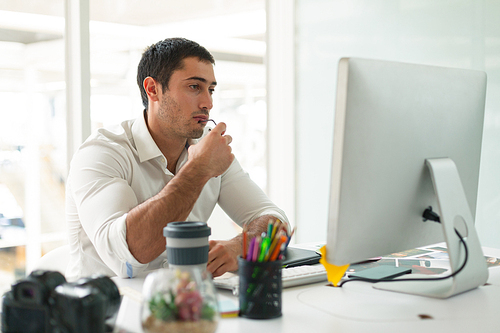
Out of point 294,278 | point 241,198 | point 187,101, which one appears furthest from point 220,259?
point 187,101

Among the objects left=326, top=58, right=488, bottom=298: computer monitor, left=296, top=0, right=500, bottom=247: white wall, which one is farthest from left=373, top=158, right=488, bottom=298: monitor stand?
left=296, top=0, right=500, bottom=247: white wall

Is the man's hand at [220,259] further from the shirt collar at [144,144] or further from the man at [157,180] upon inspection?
the shirt collar at [144,144]

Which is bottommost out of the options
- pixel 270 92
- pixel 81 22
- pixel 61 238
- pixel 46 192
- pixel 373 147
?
pixel 61 238

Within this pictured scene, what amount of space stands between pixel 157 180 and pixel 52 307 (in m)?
0.89

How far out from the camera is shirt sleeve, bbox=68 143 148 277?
1179mm

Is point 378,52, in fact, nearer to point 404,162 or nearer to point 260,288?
point 404,162

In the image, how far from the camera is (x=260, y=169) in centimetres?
332

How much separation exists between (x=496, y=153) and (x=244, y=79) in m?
1.72

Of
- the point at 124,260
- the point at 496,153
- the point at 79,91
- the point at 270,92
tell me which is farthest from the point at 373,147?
the point at 270,92

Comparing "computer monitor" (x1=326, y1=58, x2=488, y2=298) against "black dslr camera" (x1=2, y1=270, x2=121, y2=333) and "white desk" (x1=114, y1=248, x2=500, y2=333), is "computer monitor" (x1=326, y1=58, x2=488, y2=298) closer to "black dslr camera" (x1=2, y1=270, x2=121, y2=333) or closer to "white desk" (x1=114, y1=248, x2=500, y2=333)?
"white desk" (x1=114, y1=248, x2=500, y2=333)

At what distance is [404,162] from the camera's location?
895 mm

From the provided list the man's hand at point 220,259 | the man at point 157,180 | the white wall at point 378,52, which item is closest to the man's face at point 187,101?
the man at point 157,180

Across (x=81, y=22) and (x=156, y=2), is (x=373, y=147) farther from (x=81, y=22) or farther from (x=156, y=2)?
(x=156, y=2)

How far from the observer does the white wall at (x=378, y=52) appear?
6.79 ft
